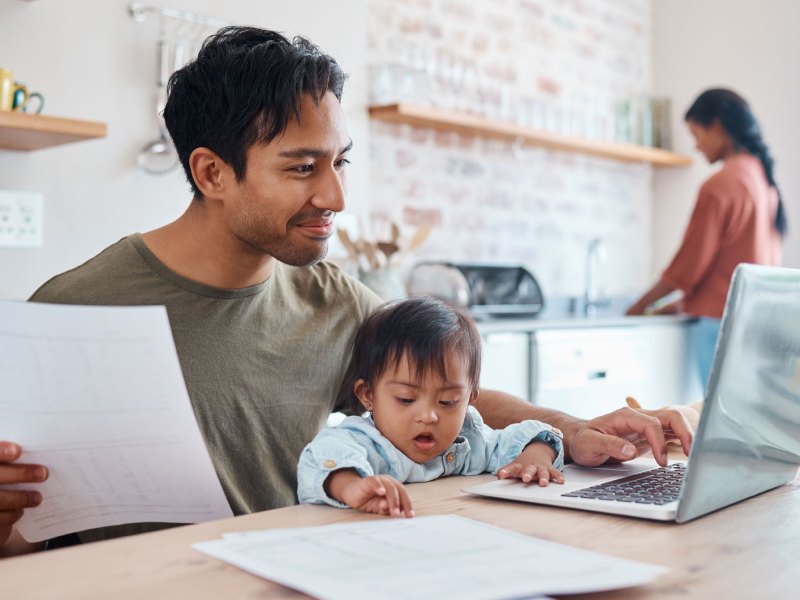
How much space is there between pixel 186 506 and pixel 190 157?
2.19 feet

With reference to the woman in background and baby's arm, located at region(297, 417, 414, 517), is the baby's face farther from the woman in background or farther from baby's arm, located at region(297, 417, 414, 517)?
the woman in background

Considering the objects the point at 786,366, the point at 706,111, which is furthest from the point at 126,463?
the point at 706,111

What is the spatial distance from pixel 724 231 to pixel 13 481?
132 inches

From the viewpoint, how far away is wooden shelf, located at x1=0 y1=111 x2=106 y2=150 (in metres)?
2.22

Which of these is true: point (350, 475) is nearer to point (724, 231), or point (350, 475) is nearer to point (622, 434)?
point (622, 434)

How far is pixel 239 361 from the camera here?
1.48 metres

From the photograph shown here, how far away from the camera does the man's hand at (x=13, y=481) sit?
3.30ft

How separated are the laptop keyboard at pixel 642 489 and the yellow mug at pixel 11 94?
178 cm

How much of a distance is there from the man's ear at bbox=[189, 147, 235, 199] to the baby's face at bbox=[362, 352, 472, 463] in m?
0.45

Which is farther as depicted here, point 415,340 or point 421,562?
point 415,340

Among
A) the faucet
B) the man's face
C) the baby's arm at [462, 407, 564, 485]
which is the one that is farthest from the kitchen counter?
the baby's arm at [462, 407, 564, 485]

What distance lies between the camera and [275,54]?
150cm

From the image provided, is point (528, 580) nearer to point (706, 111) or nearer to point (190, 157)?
point (190, 157)

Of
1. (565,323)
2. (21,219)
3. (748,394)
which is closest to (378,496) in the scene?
(748,394)
